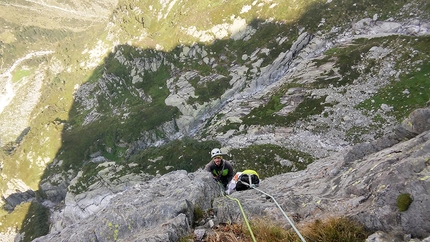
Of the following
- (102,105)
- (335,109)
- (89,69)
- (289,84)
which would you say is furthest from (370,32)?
(89,69)

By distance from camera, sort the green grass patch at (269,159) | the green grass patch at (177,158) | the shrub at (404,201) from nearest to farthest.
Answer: the shrub at (404,201) → the green grass patch at (269,159) → the green grass patch at (177,158)

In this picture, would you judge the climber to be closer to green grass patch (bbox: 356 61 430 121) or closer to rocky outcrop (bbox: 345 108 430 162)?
rocky outcrop (bbox: 345 108 430 162)

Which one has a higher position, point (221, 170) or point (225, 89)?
point (225, 89)

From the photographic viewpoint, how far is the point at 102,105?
114188mm

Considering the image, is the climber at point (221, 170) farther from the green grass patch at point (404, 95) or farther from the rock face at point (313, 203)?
the green grass patch at point (404, 95)

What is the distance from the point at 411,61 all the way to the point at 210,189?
5181cm

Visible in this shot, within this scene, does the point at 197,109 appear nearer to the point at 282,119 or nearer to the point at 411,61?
the point at 282,119

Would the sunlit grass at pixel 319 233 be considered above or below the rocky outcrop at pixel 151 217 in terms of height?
below

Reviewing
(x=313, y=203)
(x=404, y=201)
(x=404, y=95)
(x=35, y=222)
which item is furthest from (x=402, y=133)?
(x=35, y=222)

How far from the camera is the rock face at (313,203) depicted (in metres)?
8.11

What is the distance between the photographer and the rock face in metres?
8.11

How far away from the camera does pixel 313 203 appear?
11430 mm

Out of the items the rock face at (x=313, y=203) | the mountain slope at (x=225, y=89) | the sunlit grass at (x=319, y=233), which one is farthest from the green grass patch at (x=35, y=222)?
the sunlit grass at (x=319, y=233)

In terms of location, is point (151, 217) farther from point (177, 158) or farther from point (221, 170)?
point (177, 158)
